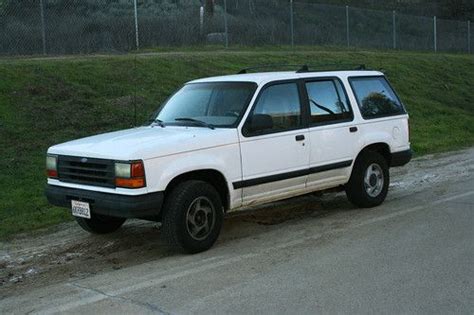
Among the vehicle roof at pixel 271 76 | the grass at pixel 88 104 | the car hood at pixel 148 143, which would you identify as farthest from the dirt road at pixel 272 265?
the vehicle roof at pixel 271 76

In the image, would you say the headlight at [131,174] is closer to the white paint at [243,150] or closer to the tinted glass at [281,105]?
A: the white paint at [243,150]

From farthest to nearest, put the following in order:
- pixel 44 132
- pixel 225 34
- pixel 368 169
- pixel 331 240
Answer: pixel 225 34, pixel 44 132, pixel 368 169, pixel 331 240

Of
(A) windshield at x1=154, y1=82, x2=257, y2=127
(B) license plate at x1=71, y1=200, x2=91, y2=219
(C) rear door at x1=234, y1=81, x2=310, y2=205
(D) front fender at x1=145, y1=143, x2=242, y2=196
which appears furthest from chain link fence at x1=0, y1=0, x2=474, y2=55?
(D) front fender at x1=145, y1=143, x2=242, y2=196

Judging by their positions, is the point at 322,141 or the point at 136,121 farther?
the point at 136,121

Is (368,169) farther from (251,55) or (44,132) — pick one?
(251,55)

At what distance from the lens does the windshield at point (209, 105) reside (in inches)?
285

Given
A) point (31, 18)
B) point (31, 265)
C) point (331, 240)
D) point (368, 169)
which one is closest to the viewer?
point (31, 265)

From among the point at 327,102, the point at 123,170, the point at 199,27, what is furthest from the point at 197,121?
the point at 199,27

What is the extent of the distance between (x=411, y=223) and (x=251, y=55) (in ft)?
48.2

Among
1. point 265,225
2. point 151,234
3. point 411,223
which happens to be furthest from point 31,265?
point 411,223

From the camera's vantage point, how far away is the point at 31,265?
6504 mm

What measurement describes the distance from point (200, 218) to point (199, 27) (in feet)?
65.9

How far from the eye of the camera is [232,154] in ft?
22.5

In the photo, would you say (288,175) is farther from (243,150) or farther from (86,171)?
(86,171)
